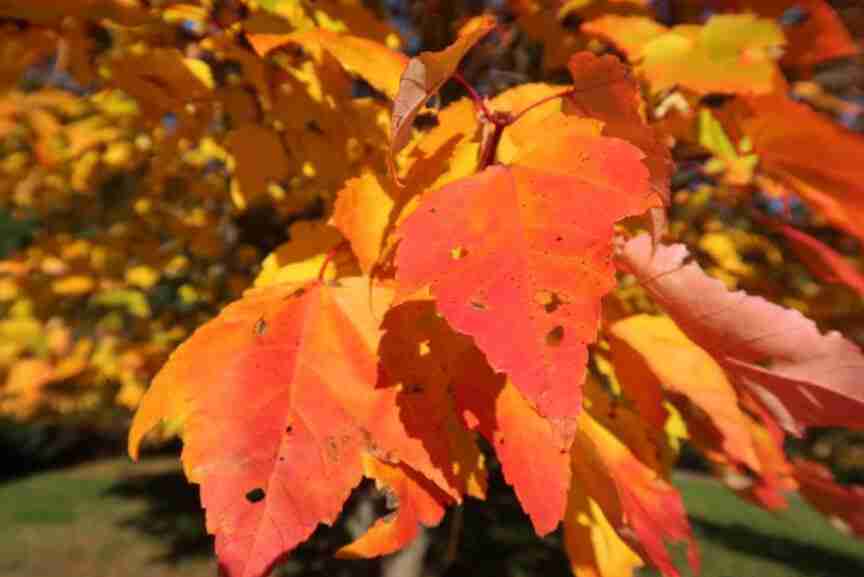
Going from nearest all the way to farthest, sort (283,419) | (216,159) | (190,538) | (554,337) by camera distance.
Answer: (554,337)
(283,419)
(216,159)
(190,538)

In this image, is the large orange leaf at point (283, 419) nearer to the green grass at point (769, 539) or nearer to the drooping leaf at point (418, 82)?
the drooping leaf at point (418, 82)

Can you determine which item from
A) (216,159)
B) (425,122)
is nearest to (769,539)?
(216,159)

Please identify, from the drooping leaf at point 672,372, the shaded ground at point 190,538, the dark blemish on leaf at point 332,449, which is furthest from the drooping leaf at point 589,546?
the shaded ground at point 190,538

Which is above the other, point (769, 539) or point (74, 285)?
point (74, 285)

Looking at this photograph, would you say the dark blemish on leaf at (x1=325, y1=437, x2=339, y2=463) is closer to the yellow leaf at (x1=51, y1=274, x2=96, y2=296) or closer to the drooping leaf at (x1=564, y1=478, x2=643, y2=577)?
the drooping leaf at (x1=564, y1=478, x2=643, y2=577)

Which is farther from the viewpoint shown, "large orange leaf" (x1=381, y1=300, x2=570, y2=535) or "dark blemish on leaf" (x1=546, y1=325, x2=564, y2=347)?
"large orange leaf" (x1=381, y1=300, x2=570, y2=535)

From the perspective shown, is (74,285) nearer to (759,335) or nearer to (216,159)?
(216,159)

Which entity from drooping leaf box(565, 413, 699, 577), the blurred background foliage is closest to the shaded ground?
the blurred background foliage
